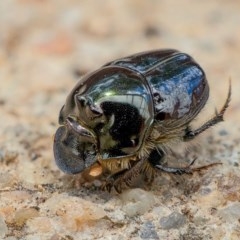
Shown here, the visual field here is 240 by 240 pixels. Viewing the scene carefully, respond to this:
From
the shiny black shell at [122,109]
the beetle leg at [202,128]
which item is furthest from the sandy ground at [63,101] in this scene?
the shiny black shell at [122,109]

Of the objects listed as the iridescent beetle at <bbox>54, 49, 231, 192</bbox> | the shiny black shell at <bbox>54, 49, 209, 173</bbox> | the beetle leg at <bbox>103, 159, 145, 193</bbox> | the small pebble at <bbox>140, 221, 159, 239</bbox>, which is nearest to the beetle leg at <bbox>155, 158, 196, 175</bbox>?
the iridescent beetle at <bbox>54, 49, 231, 192</bbox>

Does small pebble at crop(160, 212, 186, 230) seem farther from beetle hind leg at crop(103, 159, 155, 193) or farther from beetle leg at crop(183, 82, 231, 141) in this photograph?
beetle leg at crop(183, 82, 231, 141)

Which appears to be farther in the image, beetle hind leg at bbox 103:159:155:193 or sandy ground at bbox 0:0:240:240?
beetle hind leg at bbox 103:159:155:193

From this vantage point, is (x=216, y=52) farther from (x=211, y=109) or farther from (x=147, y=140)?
(x=147, y=140)

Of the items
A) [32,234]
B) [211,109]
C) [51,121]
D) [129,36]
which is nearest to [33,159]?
[51,121]

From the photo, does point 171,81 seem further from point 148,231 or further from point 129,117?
point 148,231
